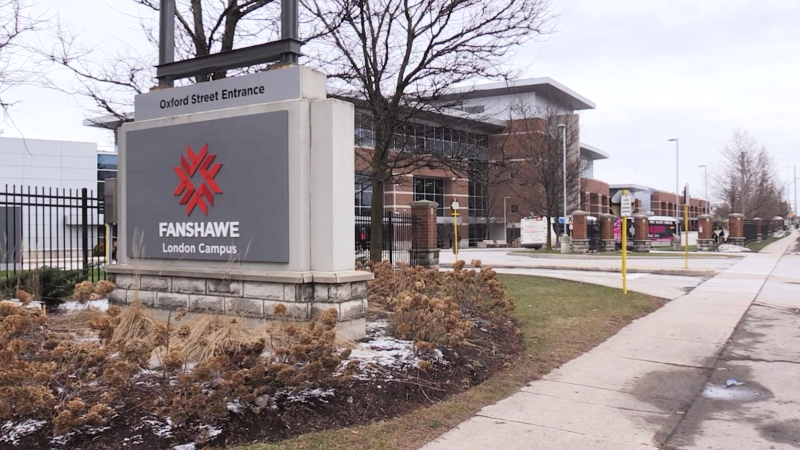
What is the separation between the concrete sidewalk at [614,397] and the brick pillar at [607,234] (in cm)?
3098

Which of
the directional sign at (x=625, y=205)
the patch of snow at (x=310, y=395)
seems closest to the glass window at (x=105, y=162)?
the directional sign at (x=625, y=205)

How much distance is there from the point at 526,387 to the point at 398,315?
1.78m

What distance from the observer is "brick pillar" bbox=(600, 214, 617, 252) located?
4088 centimetres

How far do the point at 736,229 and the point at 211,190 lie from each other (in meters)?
44.4

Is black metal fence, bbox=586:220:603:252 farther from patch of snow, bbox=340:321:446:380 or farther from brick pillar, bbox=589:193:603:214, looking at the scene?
brick pillar, bbox=589:193:603:214

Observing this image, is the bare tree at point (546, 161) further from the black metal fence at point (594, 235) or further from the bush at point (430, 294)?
the bush at point (430, 294)

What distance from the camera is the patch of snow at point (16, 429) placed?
428 centimetres

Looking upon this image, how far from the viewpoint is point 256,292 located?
712 centimetres

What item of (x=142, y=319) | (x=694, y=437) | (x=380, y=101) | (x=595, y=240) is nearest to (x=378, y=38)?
(x=380, y=101)

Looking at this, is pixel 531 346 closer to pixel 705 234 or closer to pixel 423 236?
pixel 423 236

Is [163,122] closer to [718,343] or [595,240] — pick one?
[718,343]

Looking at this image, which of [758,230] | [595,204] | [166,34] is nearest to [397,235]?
[166,34]

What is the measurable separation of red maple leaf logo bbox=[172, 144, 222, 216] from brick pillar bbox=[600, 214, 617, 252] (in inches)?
1450

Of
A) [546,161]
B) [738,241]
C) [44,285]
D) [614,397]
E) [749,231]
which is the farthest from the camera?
[749,231]
